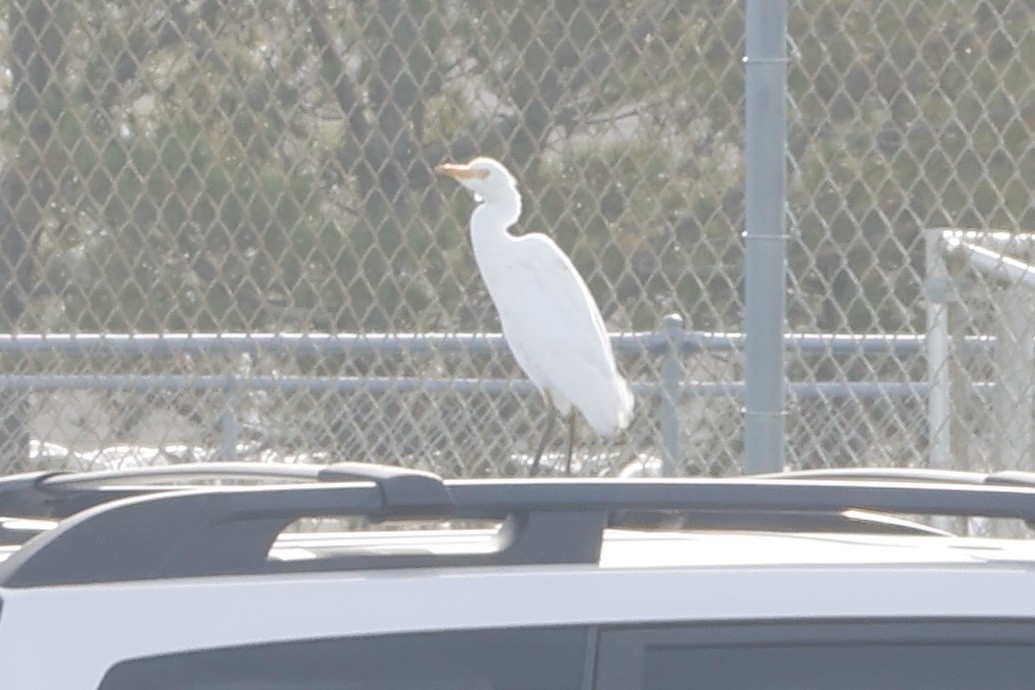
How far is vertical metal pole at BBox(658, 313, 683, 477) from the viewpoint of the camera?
3.48m

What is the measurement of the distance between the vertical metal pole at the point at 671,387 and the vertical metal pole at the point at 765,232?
80cm

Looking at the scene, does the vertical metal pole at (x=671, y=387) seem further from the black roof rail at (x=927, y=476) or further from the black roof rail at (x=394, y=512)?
the black roof rail at (x=394, y=512)

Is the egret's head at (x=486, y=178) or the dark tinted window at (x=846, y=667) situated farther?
the egret's head at (x=486, y=178)

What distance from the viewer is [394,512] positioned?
1.33 meters

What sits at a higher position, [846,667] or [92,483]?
[92,483]

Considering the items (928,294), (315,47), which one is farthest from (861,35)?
(315,47)

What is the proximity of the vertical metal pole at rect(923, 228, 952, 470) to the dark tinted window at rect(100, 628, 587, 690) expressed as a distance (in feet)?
6.87

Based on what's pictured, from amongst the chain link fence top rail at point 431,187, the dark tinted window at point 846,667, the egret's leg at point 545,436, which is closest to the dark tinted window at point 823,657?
the dark tinted window at point 846,667

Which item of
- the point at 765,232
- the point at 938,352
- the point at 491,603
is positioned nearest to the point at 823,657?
the point at 491,603

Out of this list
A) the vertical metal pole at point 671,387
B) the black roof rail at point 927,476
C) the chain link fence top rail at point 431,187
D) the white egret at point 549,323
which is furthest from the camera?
the white egret at point 549,323

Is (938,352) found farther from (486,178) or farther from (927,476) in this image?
(927,476)

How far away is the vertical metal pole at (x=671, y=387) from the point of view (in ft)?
11.4

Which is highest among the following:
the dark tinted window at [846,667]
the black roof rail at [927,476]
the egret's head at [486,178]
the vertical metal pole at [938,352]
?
the egret's head at [486,178]

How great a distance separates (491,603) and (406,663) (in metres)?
0.07
